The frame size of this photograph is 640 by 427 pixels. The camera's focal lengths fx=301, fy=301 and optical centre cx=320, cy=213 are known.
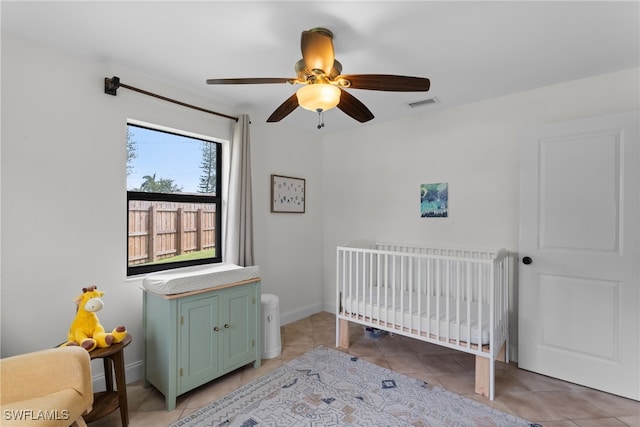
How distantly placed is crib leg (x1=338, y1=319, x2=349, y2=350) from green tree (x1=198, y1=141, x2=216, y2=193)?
69.9 inches

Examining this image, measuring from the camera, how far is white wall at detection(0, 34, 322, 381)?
1.78m

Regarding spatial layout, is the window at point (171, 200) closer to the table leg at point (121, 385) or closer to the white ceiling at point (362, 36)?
the white ceiling at point (362, 36)

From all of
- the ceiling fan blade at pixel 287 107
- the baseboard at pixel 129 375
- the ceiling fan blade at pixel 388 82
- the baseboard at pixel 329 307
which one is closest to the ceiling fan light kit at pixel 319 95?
the ceiling fan blade at pixel 388 82

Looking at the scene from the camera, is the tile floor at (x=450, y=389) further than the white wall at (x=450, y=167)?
No

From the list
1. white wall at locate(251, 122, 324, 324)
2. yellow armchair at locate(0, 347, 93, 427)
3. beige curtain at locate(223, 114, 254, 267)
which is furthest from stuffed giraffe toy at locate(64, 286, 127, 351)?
white wall at locate(251, 122, 324, 324)

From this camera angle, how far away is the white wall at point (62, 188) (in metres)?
Result: 1.78

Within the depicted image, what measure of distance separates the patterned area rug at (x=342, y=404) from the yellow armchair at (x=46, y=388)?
0.64 metres

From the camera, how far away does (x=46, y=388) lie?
137 cm

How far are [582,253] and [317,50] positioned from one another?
7.69 feet

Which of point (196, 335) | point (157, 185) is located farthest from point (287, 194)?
point (196, 335)

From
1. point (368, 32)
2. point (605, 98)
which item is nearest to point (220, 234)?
point (368, 32)

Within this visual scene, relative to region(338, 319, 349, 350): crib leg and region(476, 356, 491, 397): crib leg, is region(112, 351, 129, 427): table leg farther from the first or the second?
region(476, 356, 491, 397): crib leg

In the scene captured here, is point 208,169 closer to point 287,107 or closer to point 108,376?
point 287,107

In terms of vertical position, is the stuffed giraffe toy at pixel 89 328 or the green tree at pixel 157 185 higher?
the green tree at pixel 157 185
